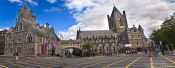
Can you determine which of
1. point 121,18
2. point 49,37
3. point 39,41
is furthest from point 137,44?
point 39,41

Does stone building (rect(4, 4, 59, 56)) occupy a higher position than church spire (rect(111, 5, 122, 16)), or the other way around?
church spire (rect(111, 5, 122, 16))

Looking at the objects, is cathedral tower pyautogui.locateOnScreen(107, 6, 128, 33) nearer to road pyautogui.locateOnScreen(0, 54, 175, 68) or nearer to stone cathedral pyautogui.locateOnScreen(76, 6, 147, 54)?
stone cathedral pyautogui.locateOnScreen(76, 6, 147, 54)

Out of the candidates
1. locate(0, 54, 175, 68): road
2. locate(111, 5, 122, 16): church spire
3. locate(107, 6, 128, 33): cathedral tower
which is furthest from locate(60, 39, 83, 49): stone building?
locate(0, 54, 175, 68): road

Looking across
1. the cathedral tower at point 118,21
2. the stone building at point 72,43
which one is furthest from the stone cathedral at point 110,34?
the stone building at point 72,43

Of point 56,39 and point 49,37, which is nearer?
point 49,37

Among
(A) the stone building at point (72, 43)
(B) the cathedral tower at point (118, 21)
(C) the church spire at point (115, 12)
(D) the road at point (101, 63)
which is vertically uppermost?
(C) the church spire at point (115, 12)

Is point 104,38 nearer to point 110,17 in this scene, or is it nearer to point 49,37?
point 110,17

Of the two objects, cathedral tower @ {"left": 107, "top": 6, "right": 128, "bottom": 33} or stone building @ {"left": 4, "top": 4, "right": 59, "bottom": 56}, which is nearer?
stone building @ {"left": 4, "top": 4, "right": 59, "bottom": 56}

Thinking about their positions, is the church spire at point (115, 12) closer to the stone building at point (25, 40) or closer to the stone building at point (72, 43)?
the stone building at point (72, 43)

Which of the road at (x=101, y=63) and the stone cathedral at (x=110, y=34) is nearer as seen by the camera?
the road at (x=101, y=63)

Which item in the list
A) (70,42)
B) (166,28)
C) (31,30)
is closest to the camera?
(166,28)

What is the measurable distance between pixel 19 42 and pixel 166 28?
58103 mm

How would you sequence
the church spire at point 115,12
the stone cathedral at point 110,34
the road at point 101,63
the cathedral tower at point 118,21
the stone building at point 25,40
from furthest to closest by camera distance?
the church spire at point 115,12 → the cathedral tower at point 118,21 → the stone cathedral at point 110,34 → the stone building at point 25,40 → the road at point 101,63

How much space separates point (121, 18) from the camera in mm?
170750
